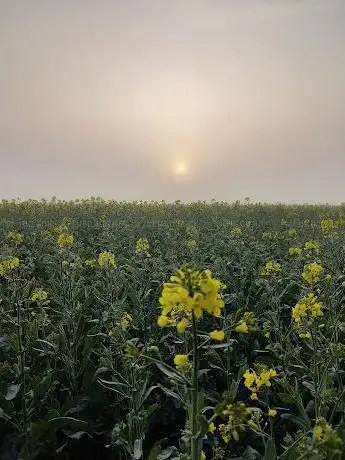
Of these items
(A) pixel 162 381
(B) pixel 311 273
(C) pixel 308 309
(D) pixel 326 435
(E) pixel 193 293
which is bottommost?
(A) pixel 162 381

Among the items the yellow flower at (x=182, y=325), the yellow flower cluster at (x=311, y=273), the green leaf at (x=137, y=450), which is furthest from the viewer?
the yellow flower cluster at (x=311, y=273)

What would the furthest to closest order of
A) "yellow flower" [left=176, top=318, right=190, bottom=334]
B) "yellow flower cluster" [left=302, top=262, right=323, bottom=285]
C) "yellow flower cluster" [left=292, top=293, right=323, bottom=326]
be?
"yellow flower cluster" [left=302, top=262, right=323, bottom=285] → "yellow flower cluster" [left=292, top=293, right=323, bottom=326] → "yellow flower" [left=176, top=318, right=190, bottom=334]

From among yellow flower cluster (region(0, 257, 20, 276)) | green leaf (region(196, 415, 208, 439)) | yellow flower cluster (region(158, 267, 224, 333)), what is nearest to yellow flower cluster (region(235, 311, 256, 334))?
yellow flower cluster (region(158, 267, 224, 333))

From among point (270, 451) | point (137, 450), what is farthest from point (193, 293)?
point (137, 450)

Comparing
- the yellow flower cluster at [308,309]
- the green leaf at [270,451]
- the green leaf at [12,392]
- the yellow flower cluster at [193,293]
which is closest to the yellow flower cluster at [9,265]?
the green leaf at [12,392]

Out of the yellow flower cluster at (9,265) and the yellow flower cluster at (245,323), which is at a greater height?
the yellow flower cluster at (245,323)

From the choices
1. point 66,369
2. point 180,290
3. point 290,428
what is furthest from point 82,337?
point 180,290

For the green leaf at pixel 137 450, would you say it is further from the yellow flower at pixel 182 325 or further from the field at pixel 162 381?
the yellow flower at pixel 182 325

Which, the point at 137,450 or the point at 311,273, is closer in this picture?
the point at 137,450

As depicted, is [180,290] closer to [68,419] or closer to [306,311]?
[306,311]

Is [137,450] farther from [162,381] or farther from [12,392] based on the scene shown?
[162,381]

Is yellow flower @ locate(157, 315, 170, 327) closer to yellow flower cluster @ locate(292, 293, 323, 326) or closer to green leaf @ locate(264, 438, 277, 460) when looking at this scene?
green leaf @ locate(264, 438, 277, 460)

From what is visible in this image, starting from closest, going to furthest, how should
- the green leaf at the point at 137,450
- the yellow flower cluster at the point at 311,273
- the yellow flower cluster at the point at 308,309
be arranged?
the green leaf at the point at 137,450, the yellow flower cluster at the point at 308,309, the yellow flower cluster at the point at 311,273

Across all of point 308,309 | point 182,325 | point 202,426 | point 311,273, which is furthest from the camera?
point 311,273
